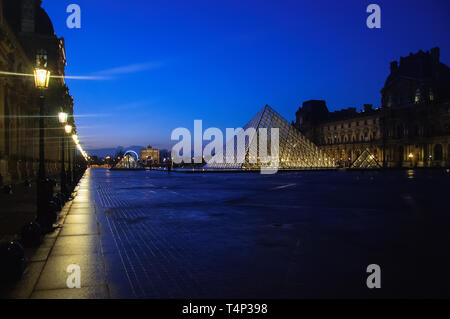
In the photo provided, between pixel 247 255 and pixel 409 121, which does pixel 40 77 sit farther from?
pixel 409 121

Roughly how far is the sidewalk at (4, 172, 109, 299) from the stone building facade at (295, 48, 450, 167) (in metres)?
74.0

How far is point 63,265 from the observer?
5.54 metres

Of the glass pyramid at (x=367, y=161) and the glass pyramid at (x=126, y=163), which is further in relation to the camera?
the glass pyramid at (x=126, y=163)

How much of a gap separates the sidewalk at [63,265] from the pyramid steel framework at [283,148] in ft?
157

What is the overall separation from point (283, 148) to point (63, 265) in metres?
54.8

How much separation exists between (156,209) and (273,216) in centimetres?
401

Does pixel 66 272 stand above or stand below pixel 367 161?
below

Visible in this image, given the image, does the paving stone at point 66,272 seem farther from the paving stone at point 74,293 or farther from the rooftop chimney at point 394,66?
the rooftop chimney at point 394,66

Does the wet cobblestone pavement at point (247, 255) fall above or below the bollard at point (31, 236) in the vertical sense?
below

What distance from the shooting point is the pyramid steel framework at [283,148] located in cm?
5697

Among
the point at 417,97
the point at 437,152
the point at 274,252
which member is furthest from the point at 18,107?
the point at 417,97

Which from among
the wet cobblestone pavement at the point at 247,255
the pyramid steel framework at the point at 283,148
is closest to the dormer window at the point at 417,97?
the pyramid steel framework at the point at 283,148
